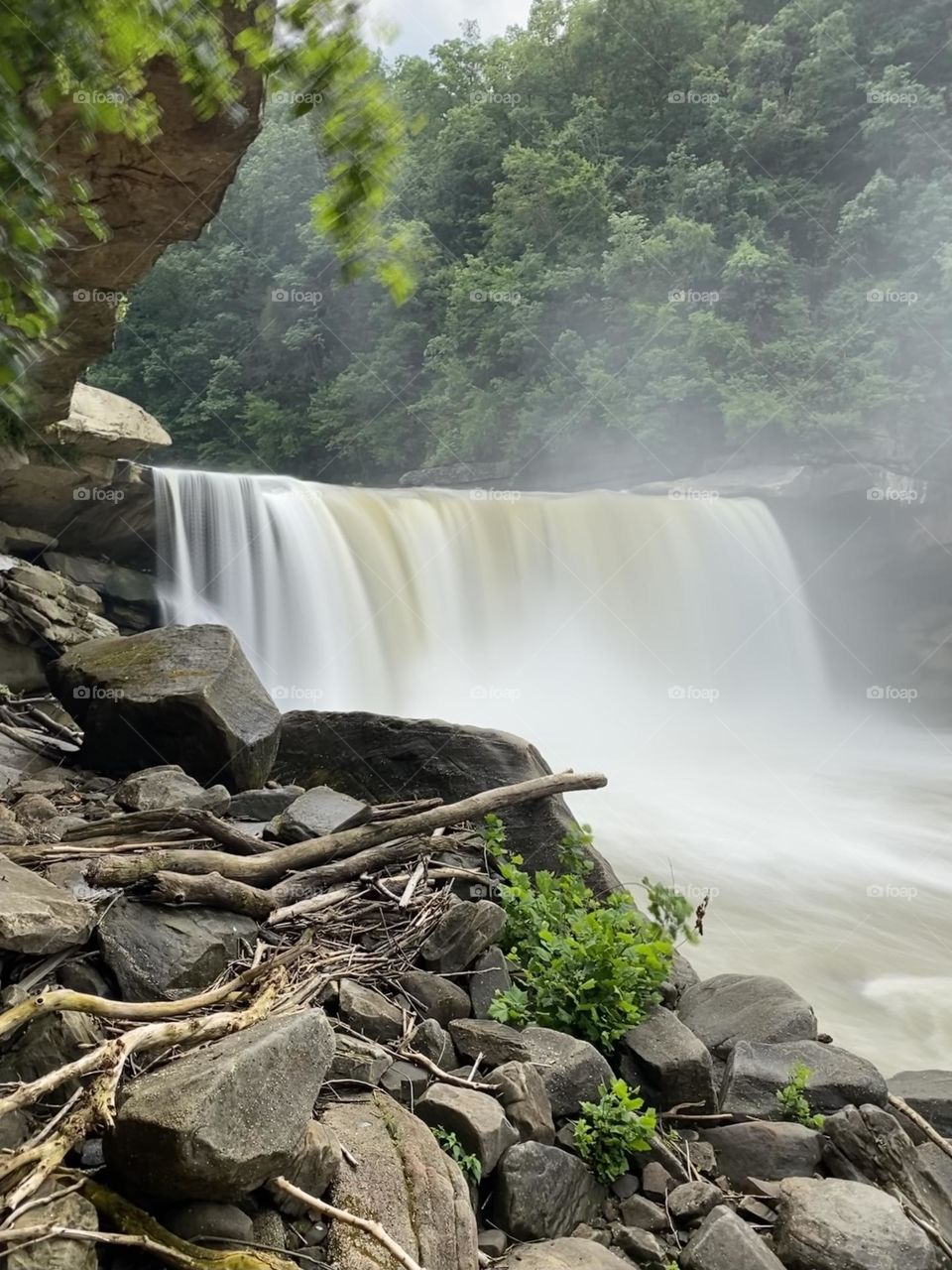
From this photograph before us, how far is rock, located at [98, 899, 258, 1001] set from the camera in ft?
8.54

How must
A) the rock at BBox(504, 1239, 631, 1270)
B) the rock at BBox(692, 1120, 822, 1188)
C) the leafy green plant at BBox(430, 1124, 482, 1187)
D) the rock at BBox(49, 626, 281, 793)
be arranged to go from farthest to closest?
1. the rock at BBox(49, 626, 281, 793)
2. the rock at BBox(692, 1120, 822, 1188)
3. the leafy green plant at BBox(430, 1124, 482, 1187)
4. the rock at BBox(504, 1239, 631, 1270)

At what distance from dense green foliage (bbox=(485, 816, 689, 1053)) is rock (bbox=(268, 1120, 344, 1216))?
1138 mm

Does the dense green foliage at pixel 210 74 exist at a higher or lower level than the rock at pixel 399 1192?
higher

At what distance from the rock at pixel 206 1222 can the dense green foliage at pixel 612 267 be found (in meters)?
17.2

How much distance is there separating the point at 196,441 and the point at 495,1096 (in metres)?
24.6

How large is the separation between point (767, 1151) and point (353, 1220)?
1.76 metres

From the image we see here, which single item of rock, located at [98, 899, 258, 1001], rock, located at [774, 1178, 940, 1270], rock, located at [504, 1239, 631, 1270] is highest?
rock, located at [98, 899, 258, 1001]

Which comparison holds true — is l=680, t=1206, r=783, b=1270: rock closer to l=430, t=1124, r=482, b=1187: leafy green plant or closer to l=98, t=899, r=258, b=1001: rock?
l=430, t=1124, r=482, b=1187: leafy green plant

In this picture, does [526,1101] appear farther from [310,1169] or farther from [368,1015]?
[310,1169]

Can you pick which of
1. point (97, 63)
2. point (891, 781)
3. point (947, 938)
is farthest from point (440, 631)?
point (97, 63)

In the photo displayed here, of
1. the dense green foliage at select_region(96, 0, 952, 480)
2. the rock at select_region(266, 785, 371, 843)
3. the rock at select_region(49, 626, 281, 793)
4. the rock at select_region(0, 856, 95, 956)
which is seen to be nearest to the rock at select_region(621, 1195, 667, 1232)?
the rock at select_region(266, 785, 371, 843)

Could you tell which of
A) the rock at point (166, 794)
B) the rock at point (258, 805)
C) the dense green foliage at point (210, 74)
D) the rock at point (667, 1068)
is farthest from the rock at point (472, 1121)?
the dense green foliage at point (210, 74)

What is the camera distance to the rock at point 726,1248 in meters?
2.53

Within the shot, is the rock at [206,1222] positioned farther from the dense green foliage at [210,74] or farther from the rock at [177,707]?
the rock at [177,707]
